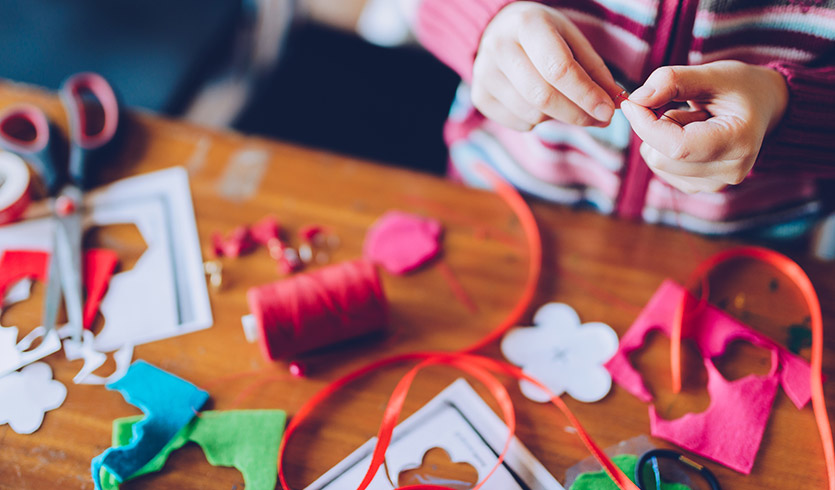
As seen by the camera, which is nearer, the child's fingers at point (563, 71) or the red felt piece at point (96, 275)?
the child's fingers at point (563, 71)

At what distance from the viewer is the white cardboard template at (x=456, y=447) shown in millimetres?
618

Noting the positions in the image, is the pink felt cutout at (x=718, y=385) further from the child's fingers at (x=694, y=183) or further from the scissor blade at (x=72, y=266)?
the scissor blade at (x=72, y=266)

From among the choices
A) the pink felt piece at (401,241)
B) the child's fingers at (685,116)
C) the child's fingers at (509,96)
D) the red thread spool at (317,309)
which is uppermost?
the child's fingers at (685,116)

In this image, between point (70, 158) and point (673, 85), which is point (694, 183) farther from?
point (70, 158)

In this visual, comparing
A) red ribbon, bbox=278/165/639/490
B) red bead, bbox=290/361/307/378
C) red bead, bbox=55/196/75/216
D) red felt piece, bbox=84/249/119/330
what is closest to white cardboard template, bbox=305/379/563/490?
red ribbon, bbox=278/165/639/490

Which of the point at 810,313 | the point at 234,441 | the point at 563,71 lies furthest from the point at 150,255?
the point at 810,313

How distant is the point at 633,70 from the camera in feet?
2.30

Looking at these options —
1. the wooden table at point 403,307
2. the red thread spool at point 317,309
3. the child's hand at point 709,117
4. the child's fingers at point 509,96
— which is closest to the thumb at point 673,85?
the child's hand at point 709,117

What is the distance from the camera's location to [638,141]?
2.46 ft

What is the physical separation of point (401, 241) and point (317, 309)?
15 centimetres

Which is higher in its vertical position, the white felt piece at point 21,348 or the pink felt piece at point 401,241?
the pink felt piece at point 401,241

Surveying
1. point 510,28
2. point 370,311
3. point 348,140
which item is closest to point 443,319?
point 370,311

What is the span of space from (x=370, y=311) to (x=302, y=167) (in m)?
0.26

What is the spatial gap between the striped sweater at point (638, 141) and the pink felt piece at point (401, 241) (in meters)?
0.18
